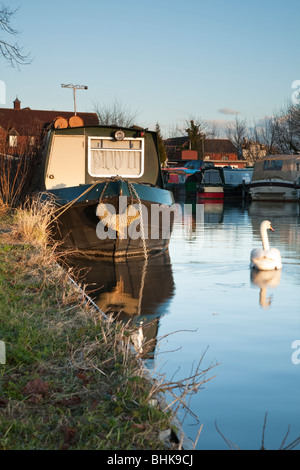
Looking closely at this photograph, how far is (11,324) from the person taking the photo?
595 centimetres

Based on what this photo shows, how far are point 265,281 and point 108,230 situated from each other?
12.9 feet

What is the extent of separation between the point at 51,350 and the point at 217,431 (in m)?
1.48

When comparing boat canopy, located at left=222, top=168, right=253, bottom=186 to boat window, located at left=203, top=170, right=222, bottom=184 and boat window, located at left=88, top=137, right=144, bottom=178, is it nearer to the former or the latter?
boat window, located at left=203, top=170, right=222, bottom=184

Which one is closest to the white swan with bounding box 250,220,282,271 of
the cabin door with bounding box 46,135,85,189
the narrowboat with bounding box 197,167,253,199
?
the cabin door with bounding box 46,135,85,189

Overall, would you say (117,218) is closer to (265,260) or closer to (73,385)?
(265,260)

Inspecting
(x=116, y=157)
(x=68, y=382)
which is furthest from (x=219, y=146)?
(x=68, y=382)

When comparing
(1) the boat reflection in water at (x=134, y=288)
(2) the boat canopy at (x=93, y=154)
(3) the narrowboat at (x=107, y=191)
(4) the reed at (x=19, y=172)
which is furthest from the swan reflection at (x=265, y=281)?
(4) the reed at (x=19, y=172)

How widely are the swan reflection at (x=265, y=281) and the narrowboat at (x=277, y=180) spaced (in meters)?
28.0

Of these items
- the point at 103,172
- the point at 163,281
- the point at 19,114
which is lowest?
the point at 163,281

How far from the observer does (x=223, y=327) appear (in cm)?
771

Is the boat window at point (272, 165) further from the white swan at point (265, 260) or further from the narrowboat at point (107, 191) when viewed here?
the white swan at point (265, 260)

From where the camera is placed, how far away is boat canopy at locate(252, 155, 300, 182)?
39438 mm
